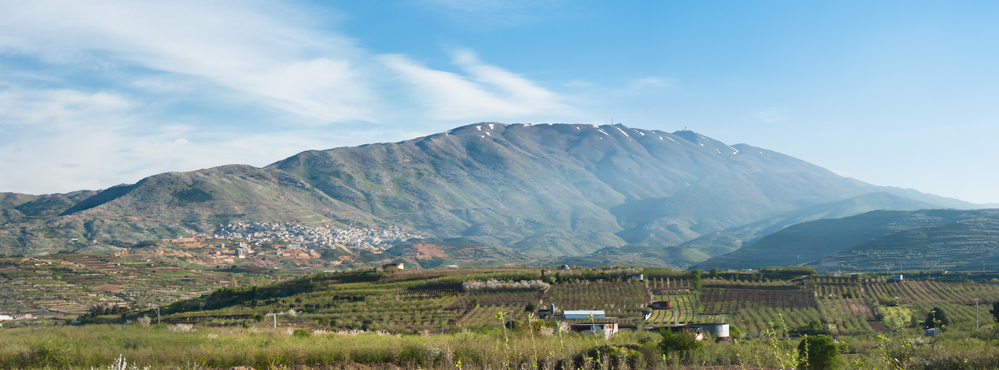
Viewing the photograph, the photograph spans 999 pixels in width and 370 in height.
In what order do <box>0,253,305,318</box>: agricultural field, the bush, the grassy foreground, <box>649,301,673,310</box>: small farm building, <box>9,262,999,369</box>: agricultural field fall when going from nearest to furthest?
1. the grassy foreground
2. the bush
3. <box>9,262,999,369</box>: agricultural field
4. <box>649,301,673,310</box>: small farm building
5. <box>0,253,305,318</box>: agricultural field

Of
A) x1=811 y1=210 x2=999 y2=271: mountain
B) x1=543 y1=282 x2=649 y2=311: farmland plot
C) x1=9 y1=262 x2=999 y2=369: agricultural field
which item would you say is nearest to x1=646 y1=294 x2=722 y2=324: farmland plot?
x1=9 y1=262 x2=999 y2=369: agricultural field

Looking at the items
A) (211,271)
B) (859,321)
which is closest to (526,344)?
(859,321)

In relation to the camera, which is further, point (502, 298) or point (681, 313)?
point (502, 298)

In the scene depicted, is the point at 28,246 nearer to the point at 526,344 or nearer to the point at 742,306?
the point at 742,306

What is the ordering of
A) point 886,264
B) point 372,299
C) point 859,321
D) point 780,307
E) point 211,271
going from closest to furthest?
point 859,321 < point 780,307 < point 372,299 < point 211,271 < point 886,264

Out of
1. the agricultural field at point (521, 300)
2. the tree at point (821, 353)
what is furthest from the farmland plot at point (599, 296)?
the tree at point (821, 353)

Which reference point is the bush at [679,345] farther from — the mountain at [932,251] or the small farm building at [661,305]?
the mountain at [932,251]

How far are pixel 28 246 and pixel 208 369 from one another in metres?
204

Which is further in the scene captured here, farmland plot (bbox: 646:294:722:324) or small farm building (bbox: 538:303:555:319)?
small farm building (bbox: 538:303:555:319)

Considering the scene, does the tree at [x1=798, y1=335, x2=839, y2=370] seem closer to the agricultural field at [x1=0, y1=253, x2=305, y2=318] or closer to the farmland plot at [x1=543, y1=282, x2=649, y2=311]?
the farmland plot at [x1=543, y1=282, x2=649, y2=311]

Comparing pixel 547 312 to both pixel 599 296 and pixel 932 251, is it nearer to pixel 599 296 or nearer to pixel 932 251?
pixel 599 296

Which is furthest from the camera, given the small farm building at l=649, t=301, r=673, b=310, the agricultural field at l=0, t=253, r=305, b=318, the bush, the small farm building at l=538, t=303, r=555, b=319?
the agricultural field at l=0, t=253, r=305, b=318

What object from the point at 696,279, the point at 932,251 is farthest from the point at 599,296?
the point at 932,251

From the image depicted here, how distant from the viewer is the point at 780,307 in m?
71.2
